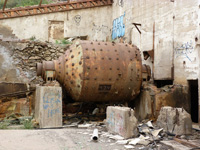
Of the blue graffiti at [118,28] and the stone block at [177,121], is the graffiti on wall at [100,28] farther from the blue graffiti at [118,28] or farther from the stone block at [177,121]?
the stone block at [177,121]

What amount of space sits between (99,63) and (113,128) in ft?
5.80

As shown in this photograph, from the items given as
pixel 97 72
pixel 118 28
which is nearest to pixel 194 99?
pixel 97 72

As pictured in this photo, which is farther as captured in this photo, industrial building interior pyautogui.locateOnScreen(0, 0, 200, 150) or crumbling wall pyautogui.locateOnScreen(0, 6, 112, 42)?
crumbling wall pyautogui.locateOnScreen(0, 6, 112, 42)

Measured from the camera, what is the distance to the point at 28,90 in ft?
23.7

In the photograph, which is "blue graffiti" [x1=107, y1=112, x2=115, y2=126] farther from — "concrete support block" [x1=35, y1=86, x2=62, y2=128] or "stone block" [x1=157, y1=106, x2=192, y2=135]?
"concrete support block" [x1=35, y1=86, x2=62, y2=128]

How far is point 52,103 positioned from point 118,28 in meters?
6.41

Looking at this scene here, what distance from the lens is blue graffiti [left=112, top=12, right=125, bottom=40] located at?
35.6 ft

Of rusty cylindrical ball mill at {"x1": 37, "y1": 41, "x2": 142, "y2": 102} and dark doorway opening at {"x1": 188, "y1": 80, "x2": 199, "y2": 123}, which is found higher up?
rusty cylindrical ball mill at {"x1": 37, "y1": 41, "x2": 142, "y2": 102}

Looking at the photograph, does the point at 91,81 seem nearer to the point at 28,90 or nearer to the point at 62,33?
the point at 28,90

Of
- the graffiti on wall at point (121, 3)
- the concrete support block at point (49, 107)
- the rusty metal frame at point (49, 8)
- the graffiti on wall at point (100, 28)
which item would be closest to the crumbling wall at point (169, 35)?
the graffiti on wall at point (121, 3)

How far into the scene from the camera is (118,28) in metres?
11.3

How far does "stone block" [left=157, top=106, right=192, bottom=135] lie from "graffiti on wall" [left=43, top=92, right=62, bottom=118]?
2482mm

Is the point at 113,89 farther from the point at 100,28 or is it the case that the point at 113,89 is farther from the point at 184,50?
the point at 100,28

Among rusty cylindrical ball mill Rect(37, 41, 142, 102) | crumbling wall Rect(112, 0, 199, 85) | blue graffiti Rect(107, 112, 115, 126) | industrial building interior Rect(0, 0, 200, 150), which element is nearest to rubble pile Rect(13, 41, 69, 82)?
industrial building interior Rect(0, 0, 200, 150)
